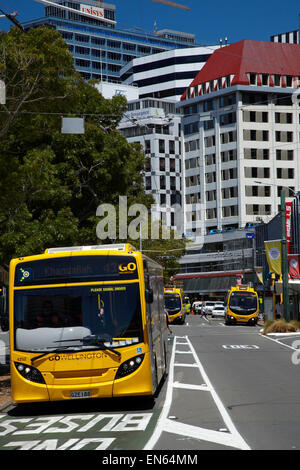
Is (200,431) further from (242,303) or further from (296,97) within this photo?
(296,97)

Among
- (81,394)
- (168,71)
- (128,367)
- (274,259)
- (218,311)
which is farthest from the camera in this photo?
(168,71)

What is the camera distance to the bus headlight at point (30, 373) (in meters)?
13.6

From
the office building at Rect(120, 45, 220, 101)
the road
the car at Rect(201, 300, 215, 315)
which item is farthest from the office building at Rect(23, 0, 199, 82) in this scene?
the road

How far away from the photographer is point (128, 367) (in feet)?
44.4

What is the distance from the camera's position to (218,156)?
105 meters

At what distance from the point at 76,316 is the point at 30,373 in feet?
4.18

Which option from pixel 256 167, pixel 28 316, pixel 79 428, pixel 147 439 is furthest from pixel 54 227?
pixel 256 167

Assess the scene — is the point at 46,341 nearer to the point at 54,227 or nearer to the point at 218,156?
the point at 54,227

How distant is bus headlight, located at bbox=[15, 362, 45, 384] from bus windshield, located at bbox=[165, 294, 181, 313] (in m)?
41.5

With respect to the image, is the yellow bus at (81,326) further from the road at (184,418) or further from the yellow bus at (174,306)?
the yellow bus at (174,306)

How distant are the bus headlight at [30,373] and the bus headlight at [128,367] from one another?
1.35m

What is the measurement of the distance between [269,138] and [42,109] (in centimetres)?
8656

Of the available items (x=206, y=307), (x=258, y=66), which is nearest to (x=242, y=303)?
(x=206, y=307)

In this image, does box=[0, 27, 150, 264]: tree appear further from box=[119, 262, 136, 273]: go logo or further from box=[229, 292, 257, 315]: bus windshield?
box=[229, 292, 257, 315]: bus windshield
